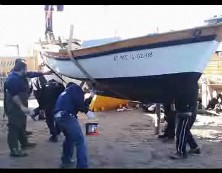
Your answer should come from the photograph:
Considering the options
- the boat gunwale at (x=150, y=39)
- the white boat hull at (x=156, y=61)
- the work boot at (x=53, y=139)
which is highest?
the boat gunwale at (x=150, y=39)

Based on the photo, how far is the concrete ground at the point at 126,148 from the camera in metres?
6.38

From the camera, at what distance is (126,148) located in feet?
24.9

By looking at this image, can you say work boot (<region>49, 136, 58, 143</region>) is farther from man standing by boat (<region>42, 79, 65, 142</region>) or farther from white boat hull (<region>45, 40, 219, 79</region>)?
white boat hull (<region>45, 40, 219, 79</region>)

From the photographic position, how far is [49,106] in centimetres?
829

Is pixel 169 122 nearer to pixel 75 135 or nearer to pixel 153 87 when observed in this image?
pixel 153 87

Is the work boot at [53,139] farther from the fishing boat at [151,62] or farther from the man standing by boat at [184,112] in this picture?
the man standing by boat at [184,112]

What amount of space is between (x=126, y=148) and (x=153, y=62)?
1.76 m

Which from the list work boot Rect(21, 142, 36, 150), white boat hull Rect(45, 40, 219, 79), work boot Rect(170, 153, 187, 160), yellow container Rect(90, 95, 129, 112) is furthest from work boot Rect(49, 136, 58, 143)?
yellow container Rect(90, 95, 129, 112)

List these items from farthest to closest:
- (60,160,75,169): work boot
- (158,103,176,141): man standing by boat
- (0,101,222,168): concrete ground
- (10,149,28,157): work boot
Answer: (158,103,176,141): man standing by boat < (10,149,28,157): work boot < (0,101,222,168): concrete ground < (60,160,75,169): work boot

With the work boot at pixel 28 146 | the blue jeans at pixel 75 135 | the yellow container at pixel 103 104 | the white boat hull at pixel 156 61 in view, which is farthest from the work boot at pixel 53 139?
the yellow container at pixel 103 104

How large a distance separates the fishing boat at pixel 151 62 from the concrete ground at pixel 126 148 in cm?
98

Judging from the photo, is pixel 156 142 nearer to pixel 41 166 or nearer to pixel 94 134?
pixel 94 134

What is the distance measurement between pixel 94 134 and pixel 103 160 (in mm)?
2425

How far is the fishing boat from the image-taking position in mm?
6539
